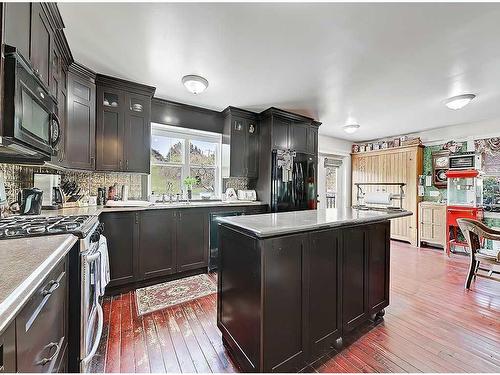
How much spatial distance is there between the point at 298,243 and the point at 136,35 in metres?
2.28

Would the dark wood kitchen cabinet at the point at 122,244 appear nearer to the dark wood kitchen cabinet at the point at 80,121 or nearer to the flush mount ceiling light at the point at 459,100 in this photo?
the dark wood kitchen cabinet at the point at 80,121

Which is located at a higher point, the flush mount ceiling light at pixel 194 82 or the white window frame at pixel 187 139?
the flush mount ceiling light at pixel 194 82

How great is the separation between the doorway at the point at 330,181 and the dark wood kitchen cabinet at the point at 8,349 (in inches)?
237

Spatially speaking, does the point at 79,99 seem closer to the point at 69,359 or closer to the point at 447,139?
the point at 69,359

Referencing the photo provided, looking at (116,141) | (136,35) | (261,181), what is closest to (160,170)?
(116,141)

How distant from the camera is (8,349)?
2.18ft

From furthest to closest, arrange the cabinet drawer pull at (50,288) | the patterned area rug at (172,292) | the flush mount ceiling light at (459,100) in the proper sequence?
the flush mount ceiling light at (459,100) → the patterned area rug at (172,292) → the cabinet drawer pull at (50,288)

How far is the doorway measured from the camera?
241 inches

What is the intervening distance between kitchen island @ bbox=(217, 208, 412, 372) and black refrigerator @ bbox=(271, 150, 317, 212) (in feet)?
6.95

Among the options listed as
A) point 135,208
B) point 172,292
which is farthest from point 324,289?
point 135,208

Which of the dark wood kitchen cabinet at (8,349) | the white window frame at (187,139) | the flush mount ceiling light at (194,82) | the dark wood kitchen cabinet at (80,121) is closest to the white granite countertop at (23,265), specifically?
the dark wood kitchen cabinet at (8,349)

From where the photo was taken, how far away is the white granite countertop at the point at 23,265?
613 millimetres

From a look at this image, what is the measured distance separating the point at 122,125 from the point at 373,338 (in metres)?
3.69

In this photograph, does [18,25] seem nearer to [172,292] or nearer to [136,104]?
[136,104]
